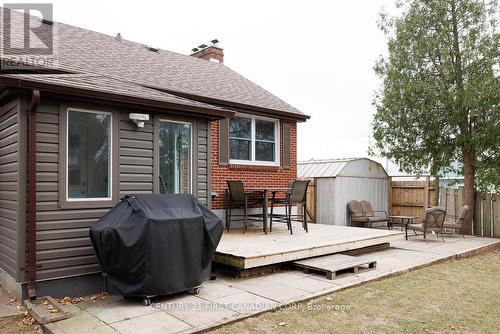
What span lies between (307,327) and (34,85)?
4185mm

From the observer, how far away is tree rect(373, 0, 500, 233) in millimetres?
10477

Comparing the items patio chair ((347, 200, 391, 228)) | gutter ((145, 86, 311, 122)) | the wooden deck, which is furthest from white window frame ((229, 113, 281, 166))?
patio chair ((347, 200, 391, 228))

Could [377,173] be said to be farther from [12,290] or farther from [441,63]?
[12,290]

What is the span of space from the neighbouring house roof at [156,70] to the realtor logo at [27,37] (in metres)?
0.10

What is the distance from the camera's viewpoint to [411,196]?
13.7 m

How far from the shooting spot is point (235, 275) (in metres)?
6.15

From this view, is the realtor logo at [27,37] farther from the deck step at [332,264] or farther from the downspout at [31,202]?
the deck step at [332,264]

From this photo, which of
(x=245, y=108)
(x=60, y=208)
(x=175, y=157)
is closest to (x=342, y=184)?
(x=245, y=108)

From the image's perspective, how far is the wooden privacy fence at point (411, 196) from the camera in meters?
13.0

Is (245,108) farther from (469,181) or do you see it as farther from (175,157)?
(469,181)

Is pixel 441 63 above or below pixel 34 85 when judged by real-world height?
above

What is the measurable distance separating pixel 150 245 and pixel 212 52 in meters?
10.0

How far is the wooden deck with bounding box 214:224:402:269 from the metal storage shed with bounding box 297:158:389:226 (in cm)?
285

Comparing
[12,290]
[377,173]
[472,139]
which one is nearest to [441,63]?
[472,139]
